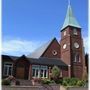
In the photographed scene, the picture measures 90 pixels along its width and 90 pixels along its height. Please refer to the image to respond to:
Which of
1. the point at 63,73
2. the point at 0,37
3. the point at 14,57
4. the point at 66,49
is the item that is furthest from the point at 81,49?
the point at 0,37

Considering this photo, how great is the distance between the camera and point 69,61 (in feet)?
86.6

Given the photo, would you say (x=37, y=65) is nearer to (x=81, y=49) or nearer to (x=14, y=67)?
(x=14, y=67)

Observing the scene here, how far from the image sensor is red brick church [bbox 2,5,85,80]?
2392 centimetres

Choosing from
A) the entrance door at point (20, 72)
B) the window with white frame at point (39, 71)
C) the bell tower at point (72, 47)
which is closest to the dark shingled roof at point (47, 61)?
the window with white frame at point (39, 71)

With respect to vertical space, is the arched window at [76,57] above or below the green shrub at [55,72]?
above

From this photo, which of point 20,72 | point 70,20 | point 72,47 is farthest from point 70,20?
point 20,72

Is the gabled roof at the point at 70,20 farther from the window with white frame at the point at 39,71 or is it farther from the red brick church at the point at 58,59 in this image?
the window with white frame at the point at 39,71

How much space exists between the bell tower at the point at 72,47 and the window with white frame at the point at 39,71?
9.50ft

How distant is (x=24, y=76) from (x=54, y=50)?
5888mm

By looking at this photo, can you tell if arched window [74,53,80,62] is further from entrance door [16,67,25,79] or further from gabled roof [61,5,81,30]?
entrance door [16,67,25,79]

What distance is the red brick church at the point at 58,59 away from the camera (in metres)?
23.9

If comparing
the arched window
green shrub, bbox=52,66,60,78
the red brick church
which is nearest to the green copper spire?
the red brick church

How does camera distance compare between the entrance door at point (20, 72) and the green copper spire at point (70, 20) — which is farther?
the green copper spire at point (70, 20)

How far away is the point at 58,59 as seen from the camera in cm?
2797
